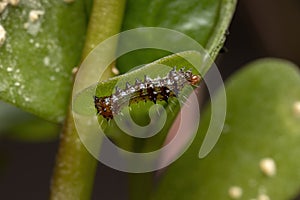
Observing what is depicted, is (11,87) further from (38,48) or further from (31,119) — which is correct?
(31,119)

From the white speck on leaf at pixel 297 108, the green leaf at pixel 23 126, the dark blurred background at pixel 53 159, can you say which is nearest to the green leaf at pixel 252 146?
the white speck on leaf at pixel 297 108

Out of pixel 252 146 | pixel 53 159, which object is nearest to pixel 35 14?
pixel 252 146

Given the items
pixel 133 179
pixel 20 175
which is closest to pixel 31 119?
pixel 133 179

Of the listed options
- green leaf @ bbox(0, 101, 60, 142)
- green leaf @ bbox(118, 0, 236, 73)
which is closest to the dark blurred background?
green leaf @ bbox(0, 101, 60, 142)

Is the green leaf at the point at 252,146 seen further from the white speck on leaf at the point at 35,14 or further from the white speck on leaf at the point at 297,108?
the white speck on leaf at the point at 35,14

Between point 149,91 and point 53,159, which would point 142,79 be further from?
point 53,159

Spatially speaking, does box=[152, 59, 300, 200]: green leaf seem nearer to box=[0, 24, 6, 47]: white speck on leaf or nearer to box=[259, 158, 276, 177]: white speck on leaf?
box=[259, 158, 276, 177]: white speck on leaf
